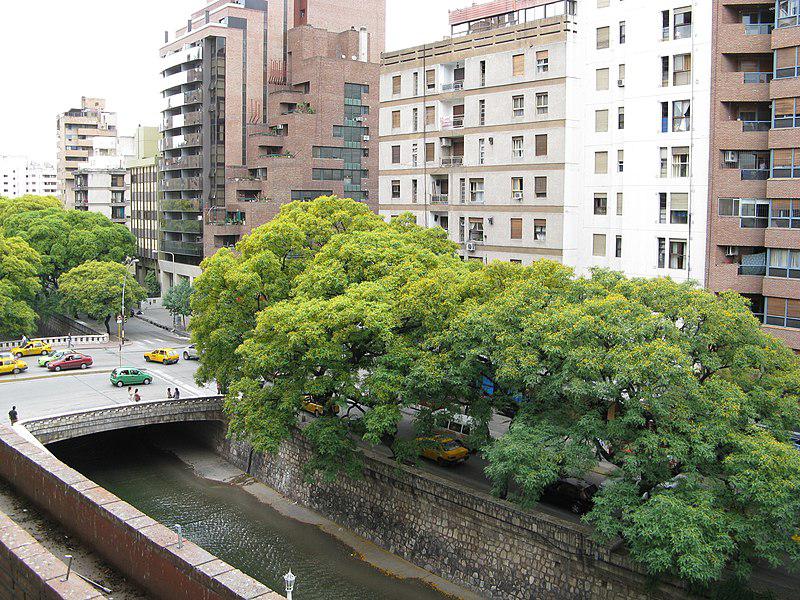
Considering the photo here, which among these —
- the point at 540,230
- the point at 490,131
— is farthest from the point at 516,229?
the point at 490,131

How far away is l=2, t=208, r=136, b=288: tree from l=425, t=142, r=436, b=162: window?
46436mm

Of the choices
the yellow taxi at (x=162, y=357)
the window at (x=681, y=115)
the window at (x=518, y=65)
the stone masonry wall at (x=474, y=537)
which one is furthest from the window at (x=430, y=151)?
the stone masonry wall at (x=474, y=537)

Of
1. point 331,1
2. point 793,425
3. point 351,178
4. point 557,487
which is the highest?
point 331,1

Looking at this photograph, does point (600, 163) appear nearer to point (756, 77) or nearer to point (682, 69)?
point (682, 69)

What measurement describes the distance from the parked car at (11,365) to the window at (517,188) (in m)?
40.1

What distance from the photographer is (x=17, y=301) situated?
3125 inches

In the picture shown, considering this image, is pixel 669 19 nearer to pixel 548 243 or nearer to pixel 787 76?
pixel 787 76

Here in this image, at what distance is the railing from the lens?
50750mm

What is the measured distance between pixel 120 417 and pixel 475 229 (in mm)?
29486

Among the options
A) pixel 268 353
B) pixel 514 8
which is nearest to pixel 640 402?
pixel 268 353

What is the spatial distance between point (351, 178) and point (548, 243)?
45.5m

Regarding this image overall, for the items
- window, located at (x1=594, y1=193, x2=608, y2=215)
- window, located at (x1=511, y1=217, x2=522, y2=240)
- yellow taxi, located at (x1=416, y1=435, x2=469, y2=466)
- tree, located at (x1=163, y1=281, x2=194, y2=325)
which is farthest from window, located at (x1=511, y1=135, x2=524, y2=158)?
tree, located at (x1=163, y1=281, x2=194, y2=325)

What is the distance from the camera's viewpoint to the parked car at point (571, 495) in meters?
40.2

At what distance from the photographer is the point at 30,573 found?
28.0m
